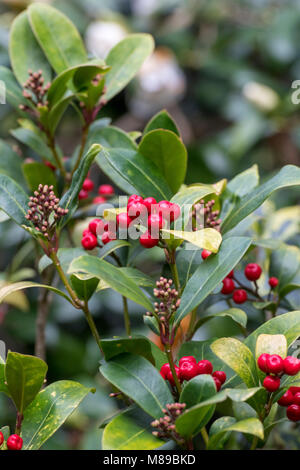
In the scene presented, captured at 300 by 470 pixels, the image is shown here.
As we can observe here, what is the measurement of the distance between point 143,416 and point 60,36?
1.98ft

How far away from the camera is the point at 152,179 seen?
0.77 m

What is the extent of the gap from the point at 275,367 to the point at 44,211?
0.32 meters

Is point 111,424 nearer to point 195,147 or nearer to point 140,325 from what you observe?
point 140,325

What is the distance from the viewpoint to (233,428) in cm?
59

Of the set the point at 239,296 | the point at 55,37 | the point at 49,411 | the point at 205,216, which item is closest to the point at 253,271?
the point at 239,296

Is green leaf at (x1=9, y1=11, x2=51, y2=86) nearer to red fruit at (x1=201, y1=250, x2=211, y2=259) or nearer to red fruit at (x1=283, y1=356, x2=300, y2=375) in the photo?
red fruit at (x1=201, y1=250, x2=211, y2=259)

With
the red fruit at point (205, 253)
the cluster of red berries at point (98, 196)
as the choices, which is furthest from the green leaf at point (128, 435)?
the cluster of red berries at point (98, 196)

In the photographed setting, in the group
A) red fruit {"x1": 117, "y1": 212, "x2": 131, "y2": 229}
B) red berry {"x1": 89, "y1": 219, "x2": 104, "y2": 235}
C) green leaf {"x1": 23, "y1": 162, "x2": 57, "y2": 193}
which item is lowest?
red berry {"x1": 89, "y1": 219, "x2": 104, "y2": 235}

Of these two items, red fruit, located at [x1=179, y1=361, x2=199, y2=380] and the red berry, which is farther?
the red berry

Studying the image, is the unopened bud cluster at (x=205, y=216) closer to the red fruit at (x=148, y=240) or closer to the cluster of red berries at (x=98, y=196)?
the red fruit at (x=148, y=240)

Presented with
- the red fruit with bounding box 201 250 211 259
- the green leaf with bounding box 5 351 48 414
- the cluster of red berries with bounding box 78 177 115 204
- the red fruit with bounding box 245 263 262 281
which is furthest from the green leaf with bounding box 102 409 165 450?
the cluster of red berries with bounding box 78 177 115 204

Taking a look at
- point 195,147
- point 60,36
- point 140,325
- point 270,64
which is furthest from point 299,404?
point 270,64

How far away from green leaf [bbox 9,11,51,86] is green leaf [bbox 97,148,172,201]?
0.28 m

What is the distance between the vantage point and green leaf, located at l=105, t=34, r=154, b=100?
37.1 inches
